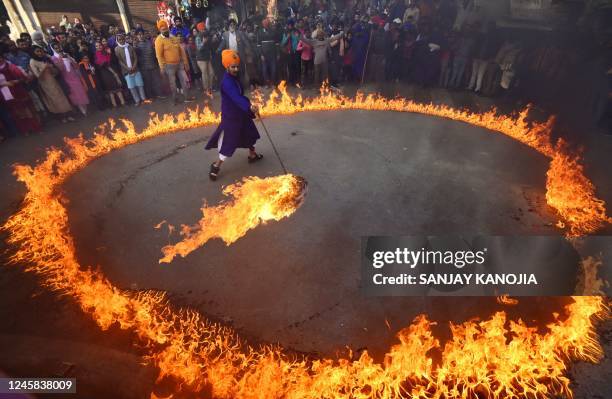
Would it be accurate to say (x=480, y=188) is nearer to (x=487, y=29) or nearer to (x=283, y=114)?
(x=283, y=114)

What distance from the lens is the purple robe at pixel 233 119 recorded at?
5547 mm

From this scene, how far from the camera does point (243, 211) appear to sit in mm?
5219

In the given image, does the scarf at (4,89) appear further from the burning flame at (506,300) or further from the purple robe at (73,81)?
the burning flame at (506,300)

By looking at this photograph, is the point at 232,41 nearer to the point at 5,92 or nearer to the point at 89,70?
the point at 89,70

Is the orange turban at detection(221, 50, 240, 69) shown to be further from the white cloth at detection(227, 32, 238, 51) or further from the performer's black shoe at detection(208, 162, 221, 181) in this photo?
the white cloth at detection(227, 32, 238, 51)

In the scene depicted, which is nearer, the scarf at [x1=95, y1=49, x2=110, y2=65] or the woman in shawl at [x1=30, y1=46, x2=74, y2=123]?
the woman in shawl at [x1=30, y1=46, x2=74, y2=123]

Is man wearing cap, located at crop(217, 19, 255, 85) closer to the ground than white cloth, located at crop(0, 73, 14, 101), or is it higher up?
higher up

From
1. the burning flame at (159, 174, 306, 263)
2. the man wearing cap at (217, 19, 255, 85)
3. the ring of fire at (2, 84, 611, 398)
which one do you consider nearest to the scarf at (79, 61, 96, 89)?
the man wearing cap at (217, 19, 255, 85)

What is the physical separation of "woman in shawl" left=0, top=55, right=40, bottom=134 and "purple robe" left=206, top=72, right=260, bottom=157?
19.7 feet

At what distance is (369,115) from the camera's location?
9078 mm

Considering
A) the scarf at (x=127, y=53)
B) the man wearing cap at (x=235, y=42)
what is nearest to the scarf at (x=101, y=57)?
the scarf at (x=127, y=53)

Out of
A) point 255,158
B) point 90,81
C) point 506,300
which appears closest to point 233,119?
point 255,158

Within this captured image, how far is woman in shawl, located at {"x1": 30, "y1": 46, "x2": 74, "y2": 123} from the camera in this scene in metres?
8.70

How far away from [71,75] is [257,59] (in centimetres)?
569
